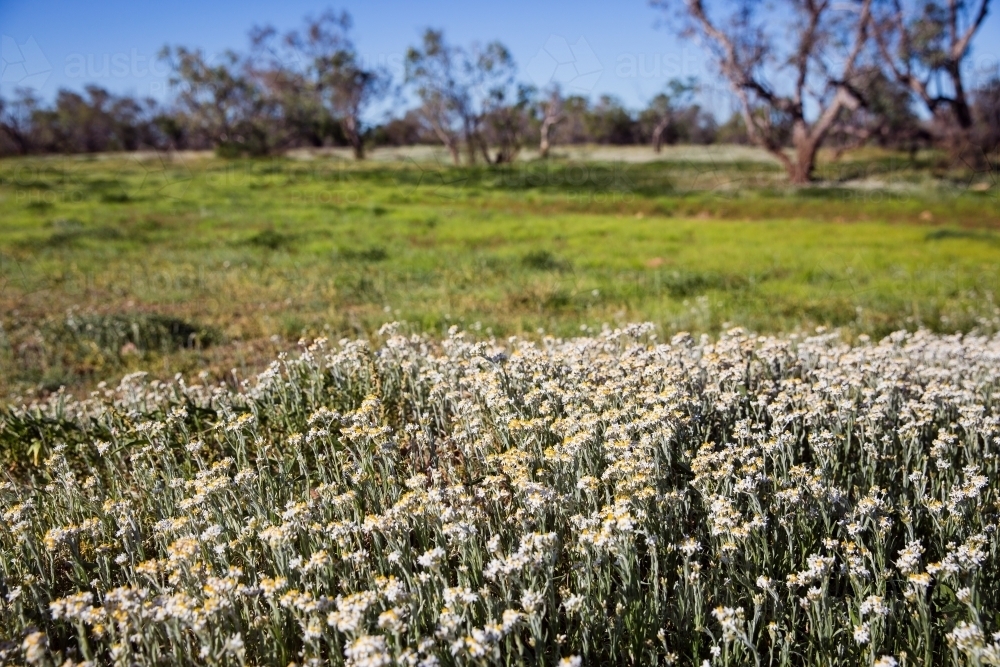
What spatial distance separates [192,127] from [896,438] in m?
52.1

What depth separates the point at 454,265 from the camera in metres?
13.6

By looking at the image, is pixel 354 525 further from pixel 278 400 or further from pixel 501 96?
pixel 501 96

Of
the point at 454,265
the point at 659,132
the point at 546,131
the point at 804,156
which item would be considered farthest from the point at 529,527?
the point at 659,132

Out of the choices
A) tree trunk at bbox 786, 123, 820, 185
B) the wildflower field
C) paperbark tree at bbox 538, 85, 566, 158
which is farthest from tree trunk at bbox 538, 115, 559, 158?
the wildflower field

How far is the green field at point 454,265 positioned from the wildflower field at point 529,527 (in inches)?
103

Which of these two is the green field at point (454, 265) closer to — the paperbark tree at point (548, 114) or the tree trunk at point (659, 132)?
the paperbark tree at point (548, 114)

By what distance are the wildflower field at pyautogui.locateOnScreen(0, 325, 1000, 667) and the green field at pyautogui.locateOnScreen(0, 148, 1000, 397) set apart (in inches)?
103

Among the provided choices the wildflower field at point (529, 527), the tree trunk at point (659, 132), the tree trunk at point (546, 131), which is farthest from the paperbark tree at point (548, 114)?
the wildflower field at point (529, 527)

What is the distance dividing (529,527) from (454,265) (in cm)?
1046

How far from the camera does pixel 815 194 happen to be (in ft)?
85.5

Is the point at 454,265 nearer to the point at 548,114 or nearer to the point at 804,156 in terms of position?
the point at 804,156

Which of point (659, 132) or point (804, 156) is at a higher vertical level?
point (659, 132)

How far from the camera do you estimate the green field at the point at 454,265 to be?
8.82 m

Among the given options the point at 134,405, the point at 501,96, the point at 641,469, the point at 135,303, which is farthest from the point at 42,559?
the point at 501,96
